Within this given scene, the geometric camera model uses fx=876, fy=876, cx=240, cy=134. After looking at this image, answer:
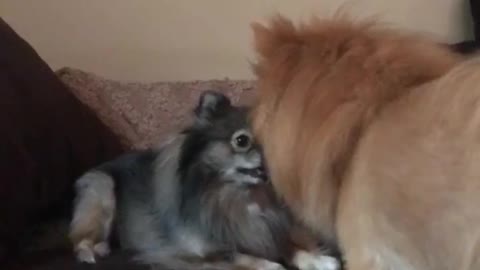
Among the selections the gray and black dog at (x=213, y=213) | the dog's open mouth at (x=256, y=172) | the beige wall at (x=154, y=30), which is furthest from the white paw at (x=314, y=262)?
the beige wall at (x=154, y=30)

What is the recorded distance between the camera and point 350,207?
5.09 ft

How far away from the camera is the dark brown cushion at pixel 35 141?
1855 mm

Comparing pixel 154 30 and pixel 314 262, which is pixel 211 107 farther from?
pixel 154 30

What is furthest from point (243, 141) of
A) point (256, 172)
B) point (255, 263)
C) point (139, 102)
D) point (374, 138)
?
point (139, 102)

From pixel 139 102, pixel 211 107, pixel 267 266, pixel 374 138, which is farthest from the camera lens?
pixel 139 102

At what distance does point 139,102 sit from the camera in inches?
93.5

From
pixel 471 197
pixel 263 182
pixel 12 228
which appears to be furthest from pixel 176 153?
pixel 471 197

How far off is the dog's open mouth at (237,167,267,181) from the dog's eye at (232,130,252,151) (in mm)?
44

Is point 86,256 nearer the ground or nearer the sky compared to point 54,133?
nearer the ground

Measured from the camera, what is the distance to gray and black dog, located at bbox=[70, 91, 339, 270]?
1.82 metres

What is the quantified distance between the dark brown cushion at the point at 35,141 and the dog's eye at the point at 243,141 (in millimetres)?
445

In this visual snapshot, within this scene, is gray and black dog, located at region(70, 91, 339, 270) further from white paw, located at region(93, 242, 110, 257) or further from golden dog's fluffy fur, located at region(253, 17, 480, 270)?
golden dog's fluffy fur, located at region(253, 17, 480, 270)

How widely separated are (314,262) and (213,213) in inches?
9.2

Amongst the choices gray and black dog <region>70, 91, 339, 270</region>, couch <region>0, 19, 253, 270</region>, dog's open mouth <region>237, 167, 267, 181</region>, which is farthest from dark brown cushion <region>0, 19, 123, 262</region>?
dog's open mouth <region>237, 167, 267, 181</region>
